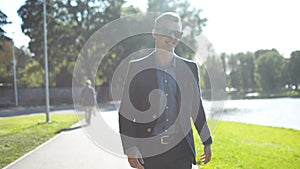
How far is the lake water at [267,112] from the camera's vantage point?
43.5 feet

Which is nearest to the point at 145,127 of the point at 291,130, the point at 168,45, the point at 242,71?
the point at 168,45

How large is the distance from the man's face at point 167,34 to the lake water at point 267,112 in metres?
8.43

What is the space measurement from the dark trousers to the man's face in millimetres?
790

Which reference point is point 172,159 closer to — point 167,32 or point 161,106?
point 161,106

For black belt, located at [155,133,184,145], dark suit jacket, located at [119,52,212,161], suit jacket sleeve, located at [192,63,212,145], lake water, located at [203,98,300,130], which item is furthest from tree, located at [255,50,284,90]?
black belt, located at [155,133,184,145]

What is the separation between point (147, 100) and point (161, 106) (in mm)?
121

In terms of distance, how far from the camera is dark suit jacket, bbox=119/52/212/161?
8.84ft

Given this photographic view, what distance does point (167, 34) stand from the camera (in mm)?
2738

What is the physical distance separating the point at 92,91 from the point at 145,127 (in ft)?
38.1

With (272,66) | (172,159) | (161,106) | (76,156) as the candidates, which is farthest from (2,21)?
(272,66)

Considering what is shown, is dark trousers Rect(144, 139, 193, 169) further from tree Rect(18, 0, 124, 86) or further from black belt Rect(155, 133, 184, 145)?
tree Rect(18, 0, 124, 86)

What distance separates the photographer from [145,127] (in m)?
2.71

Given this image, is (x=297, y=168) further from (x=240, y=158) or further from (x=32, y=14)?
(x=32, y=14)

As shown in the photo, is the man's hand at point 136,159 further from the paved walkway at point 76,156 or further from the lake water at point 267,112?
the lake water at point 267,112
